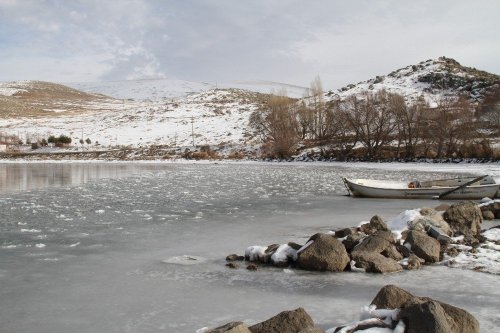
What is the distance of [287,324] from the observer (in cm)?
494

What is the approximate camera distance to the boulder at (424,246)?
871 centimetres

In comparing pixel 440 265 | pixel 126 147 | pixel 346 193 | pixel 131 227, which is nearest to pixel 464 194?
pixel 346 193

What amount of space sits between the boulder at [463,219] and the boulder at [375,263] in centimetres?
344

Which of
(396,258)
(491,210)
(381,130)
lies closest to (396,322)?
(396,258)

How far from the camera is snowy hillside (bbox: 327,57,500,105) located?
72312 millimetres

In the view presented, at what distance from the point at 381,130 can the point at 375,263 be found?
138 ft

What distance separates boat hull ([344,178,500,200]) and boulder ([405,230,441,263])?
10317 mm

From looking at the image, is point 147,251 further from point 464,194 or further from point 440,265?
point 464,194

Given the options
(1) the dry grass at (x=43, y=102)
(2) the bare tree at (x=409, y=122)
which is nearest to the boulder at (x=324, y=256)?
(2) the bare tree at (x=409, y=122)

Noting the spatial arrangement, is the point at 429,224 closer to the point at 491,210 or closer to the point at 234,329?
the point at 491,210

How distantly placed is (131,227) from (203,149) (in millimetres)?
47689

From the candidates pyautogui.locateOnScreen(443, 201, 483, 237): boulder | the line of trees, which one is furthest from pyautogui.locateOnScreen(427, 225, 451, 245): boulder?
the line of trees

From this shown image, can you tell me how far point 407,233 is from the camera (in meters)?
9.63

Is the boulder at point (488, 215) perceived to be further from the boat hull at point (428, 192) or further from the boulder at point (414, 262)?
the boulder at point (414, 262)
